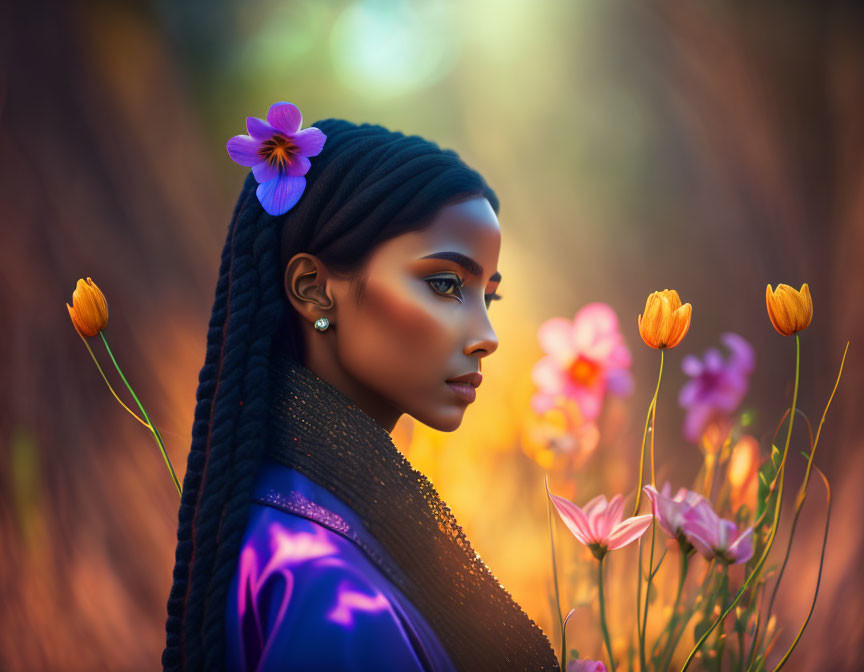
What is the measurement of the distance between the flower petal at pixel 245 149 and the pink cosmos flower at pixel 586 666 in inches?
30.7

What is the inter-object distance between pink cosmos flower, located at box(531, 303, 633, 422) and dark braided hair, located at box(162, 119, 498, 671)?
1.35 feet

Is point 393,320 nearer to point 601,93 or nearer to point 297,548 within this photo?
point 297,548

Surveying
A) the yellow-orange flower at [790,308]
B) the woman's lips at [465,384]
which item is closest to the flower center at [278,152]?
the woman's lips at [465,384]

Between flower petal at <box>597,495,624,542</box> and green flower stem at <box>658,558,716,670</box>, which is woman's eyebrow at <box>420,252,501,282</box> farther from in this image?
green flower stem at <box>658,558,716,670</box>

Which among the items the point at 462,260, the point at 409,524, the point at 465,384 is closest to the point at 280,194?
the point at 462,260

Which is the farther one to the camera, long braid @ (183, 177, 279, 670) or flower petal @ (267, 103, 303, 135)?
flower petal @ (267, 103, 303, 135)

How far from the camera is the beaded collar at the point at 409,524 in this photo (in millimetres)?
825

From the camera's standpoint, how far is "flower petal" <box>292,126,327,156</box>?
94 cm

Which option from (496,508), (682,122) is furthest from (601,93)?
(496,508)

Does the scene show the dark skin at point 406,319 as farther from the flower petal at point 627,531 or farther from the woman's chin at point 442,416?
the flower petal at point 627,531

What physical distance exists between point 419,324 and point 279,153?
1.03ft

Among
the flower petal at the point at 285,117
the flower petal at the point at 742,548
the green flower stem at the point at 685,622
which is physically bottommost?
the green flower stem at the point at 685,622

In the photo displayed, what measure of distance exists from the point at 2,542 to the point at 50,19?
3.79ft

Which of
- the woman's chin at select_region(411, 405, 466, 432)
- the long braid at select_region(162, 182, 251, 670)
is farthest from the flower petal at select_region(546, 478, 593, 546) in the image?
the long braid at select_region(162, 182, 251, 670)
